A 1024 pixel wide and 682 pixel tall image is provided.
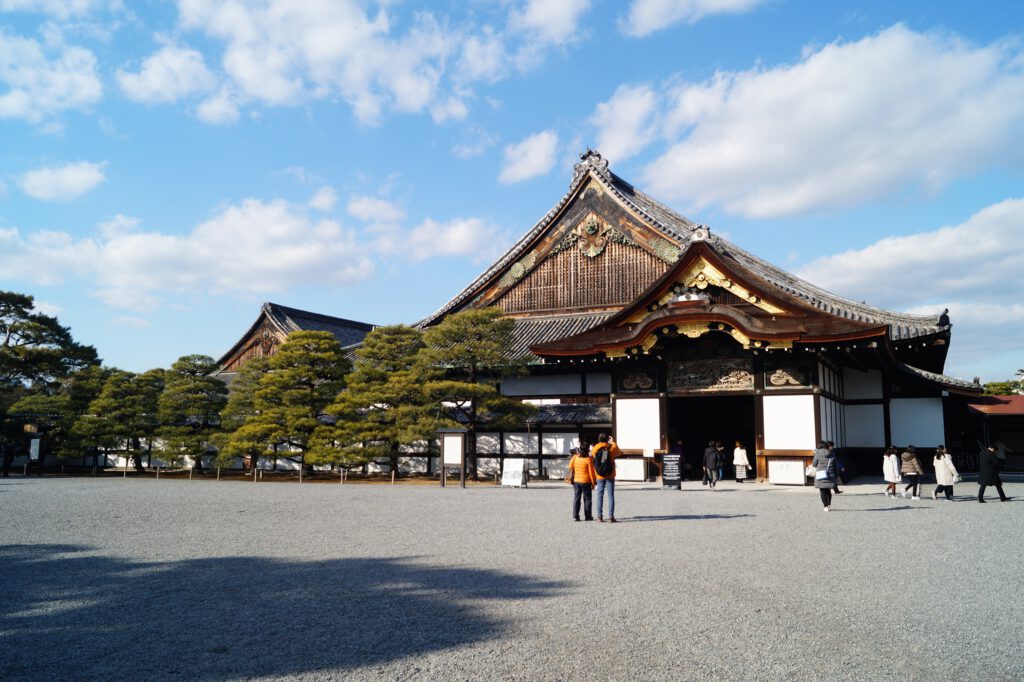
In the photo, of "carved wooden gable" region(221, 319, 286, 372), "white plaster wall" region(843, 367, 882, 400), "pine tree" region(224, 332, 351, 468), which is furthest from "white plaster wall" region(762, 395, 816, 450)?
"carved wooden gable" region(221, 319, 286, 372)

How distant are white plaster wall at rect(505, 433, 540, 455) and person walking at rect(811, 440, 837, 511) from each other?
1281 cm

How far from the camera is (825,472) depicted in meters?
14.9

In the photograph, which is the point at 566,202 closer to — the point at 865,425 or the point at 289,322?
the point at 865,425

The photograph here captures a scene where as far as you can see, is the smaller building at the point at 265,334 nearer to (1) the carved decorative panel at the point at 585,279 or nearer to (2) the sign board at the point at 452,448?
(1) the carved decorative panel at the point at 585,279

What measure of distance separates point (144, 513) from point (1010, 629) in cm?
1486

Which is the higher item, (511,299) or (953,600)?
(511,299)

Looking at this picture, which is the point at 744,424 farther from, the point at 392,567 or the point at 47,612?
the point at 47,612

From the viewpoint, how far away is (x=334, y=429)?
26.3 meters

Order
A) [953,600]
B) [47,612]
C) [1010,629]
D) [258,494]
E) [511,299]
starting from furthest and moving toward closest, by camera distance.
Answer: [511,299]
[258,494]
[953,600]
[47,612]
[1010,629]

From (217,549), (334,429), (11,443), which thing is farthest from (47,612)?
(11,443)

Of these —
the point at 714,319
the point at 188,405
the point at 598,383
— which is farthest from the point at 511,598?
the point at 188,405

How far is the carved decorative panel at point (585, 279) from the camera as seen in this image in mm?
28484

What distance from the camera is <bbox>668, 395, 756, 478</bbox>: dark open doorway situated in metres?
29.2

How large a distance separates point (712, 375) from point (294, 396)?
1586 cm
